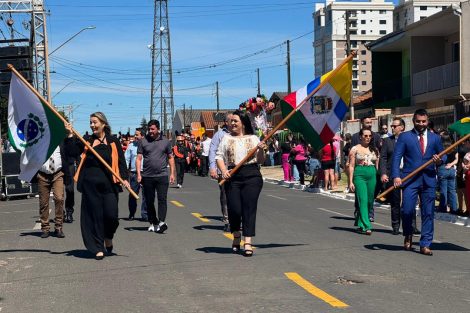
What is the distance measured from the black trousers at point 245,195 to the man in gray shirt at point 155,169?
315 centimetres

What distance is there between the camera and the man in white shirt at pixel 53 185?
13258 mm

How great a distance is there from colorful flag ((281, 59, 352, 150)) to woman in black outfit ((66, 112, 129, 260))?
9.37ft

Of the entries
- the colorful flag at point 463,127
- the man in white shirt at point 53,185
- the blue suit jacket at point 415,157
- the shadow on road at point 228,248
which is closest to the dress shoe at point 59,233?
the man in white shirt at point 53,185

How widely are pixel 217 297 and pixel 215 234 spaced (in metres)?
5.53

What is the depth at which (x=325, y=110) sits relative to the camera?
1229 centimetres

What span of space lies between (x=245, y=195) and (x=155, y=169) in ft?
11.1

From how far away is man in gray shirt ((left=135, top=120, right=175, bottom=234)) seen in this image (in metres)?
13.8

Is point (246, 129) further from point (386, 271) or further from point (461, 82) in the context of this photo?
point (461, 82)

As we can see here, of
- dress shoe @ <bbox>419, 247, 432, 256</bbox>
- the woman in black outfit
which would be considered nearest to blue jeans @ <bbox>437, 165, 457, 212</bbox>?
dress shoe @ <bbox>419, 247, 432, 256</bbox>

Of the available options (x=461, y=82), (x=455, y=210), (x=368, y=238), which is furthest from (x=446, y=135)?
(x=461, y=82)

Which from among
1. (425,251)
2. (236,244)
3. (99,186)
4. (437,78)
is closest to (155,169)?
(99,186)

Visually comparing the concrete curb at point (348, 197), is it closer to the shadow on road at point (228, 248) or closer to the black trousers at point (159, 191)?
the shadow on road at point (228, 248)

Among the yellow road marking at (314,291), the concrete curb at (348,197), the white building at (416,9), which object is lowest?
the concrete curb at (348,197)

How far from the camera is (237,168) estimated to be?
1066 cm
